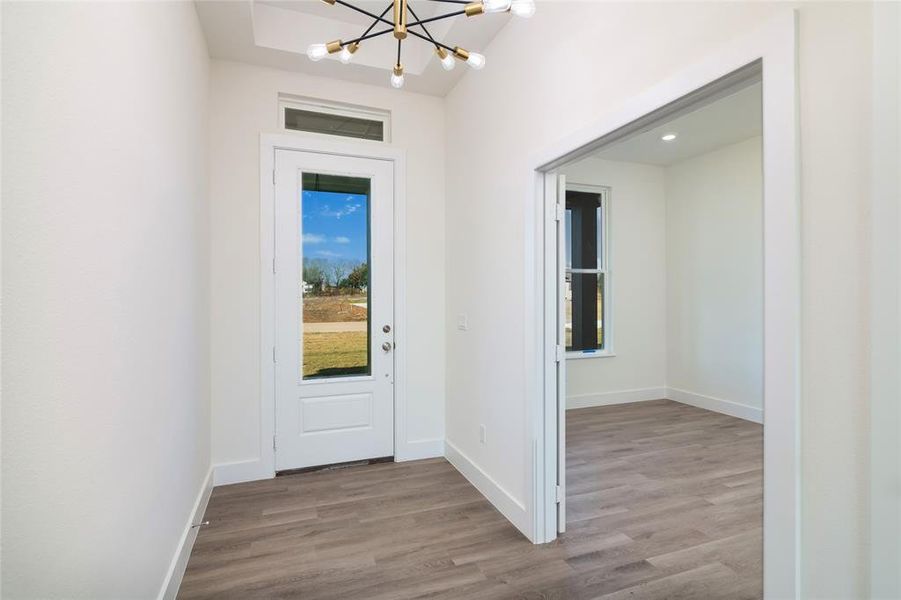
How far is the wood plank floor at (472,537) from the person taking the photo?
2.04 m

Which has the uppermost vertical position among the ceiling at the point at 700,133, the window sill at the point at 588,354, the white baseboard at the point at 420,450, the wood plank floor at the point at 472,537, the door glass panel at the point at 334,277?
the ceiling at the point at 700,133

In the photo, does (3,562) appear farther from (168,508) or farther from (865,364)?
(865,364)

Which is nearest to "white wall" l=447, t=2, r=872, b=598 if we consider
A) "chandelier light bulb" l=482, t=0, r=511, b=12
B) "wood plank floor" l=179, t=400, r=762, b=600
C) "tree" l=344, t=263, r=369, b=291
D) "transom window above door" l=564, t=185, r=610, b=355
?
"wood plank floor" l=179, t=400, r=762, b=600

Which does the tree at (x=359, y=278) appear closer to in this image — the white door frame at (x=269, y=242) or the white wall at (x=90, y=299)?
the white door frame at (x=269, y=242)

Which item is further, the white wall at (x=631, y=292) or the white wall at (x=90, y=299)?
the white wall at (x=631, y=292)

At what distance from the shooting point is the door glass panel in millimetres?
3404

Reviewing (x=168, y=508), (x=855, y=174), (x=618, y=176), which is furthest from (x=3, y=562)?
(x=618, y=176)

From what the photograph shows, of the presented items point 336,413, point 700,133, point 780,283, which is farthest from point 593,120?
point 700,133

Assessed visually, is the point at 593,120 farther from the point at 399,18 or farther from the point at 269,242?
the point at 269,242

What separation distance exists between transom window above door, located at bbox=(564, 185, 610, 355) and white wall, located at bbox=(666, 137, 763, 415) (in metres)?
0.93

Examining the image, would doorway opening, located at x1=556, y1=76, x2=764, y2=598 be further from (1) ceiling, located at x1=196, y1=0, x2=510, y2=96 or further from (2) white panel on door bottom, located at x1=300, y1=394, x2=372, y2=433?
(2) white panel on door bottom, located at x1=300, y1=394, x2=372, y2=433

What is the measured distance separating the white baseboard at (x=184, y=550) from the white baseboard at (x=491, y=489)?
1.74 meters

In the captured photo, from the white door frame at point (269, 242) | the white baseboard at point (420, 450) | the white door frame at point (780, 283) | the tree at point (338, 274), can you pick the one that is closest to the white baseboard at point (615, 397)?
the white baseboard at point (420, 450)

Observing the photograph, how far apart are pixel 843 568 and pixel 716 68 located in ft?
4.79
